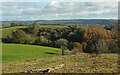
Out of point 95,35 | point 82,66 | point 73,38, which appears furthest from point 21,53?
point 73,38

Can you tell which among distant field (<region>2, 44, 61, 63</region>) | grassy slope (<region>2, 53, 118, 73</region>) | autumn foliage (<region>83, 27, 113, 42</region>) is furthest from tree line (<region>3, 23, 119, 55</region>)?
grassy slope (<region>2, 53, 118, 73</region>)

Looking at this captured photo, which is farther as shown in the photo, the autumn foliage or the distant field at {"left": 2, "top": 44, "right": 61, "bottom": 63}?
the autumn foliage

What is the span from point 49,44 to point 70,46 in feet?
35.8

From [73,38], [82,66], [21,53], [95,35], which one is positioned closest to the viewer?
[82,66]

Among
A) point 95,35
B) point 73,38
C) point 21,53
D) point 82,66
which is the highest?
point 95,35

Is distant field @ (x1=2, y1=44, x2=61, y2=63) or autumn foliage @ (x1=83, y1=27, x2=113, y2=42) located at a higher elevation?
autumn foliage @ (x1=83, y1=27, x2=113, y2=42)

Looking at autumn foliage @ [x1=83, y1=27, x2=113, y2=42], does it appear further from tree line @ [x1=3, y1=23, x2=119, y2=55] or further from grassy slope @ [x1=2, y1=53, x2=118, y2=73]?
grassy slope @ [x1=2, y1=53, x2=118, y2=73]

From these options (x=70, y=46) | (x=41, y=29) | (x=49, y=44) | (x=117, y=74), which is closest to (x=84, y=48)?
(x=70, y=46)

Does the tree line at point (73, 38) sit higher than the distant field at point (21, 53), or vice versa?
the tree line at point (73, 38)

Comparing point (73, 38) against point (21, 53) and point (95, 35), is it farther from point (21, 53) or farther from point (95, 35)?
point (21, 53)

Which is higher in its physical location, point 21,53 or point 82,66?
point 82,66

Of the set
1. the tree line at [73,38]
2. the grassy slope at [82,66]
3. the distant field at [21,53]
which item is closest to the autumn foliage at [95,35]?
the tree line at [73,38]

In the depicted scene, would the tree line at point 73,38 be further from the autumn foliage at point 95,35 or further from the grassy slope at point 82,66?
the grassy slope at point 82,66

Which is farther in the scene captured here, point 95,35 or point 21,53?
point 95,35
